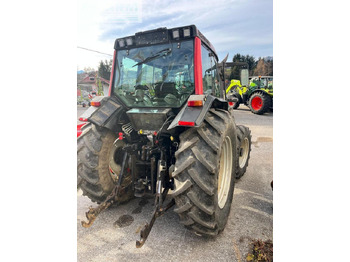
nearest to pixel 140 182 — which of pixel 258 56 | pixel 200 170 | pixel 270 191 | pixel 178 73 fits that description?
pixel 200 170

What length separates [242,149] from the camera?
3.37m

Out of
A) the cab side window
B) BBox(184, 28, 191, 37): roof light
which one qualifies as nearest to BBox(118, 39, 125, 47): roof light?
BBox(184, 28, 191, 37): roof light

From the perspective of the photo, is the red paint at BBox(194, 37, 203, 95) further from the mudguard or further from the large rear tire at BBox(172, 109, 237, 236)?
the large rear tire at BBox(172, 109, 237, 236)

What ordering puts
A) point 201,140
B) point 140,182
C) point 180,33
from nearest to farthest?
point 201,140, point 180,33, point 140,182

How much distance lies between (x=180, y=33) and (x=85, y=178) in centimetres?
169

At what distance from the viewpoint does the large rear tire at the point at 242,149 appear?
3027 mm

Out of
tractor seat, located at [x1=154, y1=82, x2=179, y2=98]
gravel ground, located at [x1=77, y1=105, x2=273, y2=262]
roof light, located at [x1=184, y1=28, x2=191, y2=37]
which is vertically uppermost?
roof light, located at [x1=184, y1=28, x2=191, y2=37]

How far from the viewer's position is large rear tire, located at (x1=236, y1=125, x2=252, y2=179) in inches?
119

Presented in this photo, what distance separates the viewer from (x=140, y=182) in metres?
2.12

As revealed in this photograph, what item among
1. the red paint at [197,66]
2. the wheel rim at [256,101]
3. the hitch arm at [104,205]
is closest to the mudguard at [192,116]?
the red paint at [197,66]

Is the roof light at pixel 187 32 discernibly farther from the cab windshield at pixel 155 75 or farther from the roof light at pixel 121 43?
the roof light at pixel 121 43

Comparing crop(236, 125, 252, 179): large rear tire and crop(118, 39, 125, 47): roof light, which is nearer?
crop(118, 39, 125, 47): roof light
